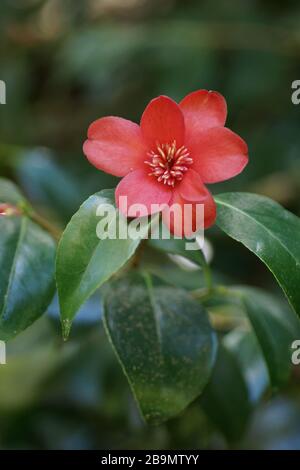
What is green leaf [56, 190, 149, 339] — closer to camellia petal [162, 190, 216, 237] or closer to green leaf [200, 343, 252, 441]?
camellia petal [162, 190, 216, 237]

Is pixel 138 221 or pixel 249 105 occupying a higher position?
pixel 138 221

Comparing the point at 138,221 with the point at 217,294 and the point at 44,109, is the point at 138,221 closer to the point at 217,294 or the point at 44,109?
the point at 217,294

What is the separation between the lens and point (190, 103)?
2.35 ft

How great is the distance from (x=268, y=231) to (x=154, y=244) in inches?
7.1

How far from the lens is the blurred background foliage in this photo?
1.15m

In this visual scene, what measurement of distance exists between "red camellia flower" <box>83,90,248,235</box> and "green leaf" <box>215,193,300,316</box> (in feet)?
0.15

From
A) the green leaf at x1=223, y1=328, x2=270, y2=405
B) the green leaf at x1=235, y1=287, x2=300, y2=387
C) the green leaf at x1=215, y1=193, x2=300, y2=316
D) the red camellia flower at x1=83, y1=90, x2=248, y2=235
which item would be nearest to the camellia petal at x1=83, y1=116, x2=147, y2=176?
the red camellia flower at x1=83, y1=90, x2=248, y2=235

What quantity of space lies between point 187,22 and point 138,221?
150 cm

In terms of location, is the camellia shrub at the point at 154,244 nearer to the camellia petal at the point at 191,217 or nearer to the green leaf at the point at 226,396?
the camellia petal at the point at 191,217

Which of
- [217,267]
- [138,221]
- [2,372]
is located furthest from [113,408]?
[217,267]

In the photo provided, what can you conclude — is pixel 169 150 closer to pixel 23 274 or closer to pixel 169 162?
pixel 169 162

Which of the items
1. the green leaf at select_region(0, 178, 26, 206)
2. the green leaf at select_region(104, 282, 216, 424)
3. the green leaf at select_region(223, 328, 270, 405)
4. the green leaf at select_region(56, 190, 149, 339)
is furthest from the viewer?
the green leaf at select_region(223, 328, 270, 405)

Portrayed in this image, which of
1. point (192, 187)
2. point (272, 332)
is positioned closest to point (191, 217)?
point (192, 187)

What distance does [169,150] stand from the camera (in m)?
0.73
